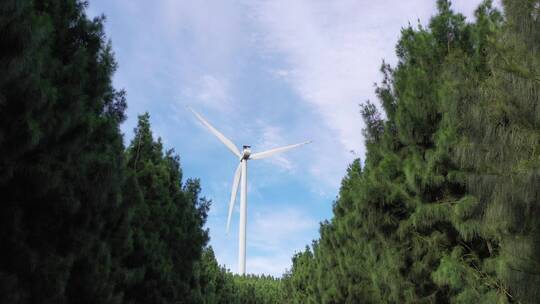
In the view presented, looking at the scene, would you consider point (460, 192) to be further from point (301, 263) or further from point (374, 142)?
point (301, 263)

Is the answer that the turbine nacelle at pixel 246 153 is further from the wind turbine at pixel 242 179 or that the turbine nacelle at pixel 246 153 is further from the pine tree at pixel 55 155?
the pine tree at pixel 55 155

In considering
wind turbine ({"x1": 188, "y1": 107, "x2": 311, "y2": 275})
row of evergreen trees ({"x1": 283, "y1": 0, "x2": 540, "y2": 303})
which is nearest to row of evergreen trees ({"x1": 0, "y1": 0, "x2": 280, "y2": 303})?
row of evergreen trees ({"x1": 283, "y1": 0, "x2": 540, "y2": 303})

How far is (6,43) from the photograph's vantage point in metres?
6.30

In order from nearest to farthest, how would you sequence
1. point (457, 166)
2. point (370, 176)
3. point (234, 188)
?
1. point (457, 166)
2. point (370, 176)
3. point (234, 188)

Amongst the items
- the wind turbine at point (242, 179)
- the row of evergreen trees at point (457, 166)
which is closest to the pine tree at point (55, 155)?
the row of evergreen trees at point (457, 166)

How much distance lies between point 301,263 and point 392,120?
1944cm

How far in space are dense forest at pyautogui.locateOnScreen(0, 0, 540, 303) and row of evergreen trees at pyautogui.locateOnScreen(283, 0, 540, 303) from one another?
0.11ft

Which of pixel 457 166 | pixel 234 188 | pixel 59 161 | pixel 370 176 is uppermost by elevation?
pixel 234 188

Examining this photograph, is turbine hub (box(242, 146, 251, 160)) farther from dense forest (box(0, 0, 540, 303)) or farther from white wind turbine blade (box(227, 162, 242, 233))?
dense forest (box(0, 0, 540, 303))

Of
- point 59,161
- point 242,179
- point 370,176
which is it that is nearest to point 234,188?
point 242,179

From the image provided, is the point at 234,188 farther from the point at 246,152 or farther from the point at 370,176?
the point at 370,176

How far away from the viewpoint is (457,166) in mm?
11641

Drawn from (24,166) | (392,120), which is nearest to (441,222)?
(392,120)

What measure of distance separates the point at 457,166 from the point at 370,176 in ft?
7.86
